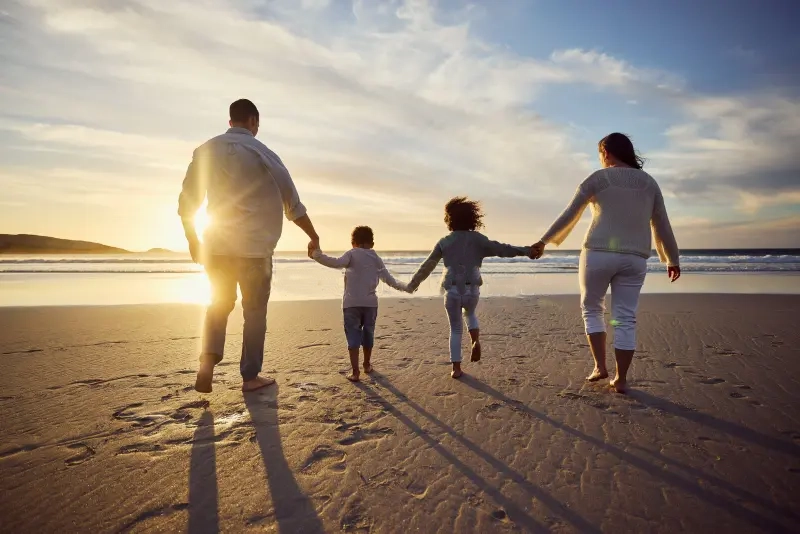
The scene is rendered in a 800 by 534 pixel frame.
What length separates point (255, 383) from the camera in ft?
11.9

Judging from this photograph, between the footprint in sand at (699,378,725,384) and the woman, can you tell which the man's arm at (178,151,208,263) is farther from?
the footprint in sand at (699,378,725,384)

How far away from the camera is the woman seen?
3564 mm

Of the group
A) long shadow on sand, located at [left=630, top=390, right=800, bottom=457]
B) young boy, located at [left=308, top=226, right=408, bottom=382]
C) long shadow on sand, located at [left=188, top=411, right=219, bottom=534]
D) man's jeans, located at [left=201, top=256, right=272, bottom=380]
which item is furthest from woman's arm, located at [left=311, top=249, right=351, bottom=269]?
long shadow on sand, located at [left=630, top=390, right=800, bottom=457]

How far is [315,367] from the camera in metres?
4.36

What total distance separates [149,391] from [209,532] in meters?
2.20

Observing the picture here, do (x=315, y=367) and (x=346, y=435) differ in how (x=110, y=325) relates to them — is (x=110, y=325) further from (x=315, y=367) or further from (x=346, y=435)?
(x=346, y=435)

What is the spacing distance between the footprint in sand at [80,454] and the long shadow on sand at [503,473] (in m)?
1.84

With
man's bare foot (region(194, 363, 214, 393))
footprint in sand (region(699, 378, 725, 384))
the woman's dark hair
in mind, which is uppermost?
the woman's dark hair

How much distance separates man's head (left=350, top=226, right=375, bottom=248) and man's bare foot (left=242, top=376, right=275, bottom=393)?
66.4 inches

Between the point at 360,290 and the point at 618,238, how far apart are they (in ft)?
8.03

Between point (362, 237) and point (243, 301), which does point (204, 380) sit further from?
point (362, 237)

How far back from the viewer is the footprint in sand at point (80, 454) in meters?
2.34

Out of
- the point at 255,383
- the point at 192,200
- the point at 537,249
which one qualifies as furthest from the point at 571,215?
the point at 192,200

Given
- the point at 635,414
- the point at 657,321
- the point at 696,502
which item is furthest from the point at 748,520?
the point at 657,321
